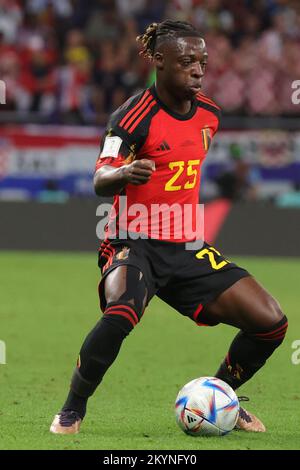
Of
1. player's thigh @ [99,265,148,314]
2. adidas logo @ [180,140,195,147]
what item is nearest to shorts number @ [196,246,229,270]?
player's thigh @ [99,265,148,314]

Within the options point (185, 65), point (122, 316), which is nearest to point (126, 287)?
point (122, 316)

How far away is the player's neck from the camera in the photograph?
641 centimetres

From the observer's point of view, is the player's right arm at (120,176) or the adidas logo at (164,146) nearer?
the player's right arm at (120,176)

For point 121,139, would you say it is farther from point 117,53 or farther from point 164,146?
point 117,53

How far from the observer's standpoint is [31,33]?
1859 centimetres

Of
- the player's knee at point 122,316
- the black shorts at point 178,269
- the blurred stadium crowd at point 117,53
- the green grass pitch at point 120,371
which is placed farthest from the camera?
the blurred stadium crowd at point 117,53

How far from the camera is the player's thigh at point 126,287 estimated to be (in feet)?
19.6

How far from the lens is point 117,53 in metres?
17.9

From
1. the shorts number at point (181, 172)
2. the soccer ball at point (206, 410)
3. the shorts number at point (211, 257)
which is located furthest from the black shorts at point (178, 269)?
the soccer ball at point (206, 410)

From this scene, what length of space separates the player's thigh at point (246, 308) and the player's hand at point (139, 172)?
3.33ft

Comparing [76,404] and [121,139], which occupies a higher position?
[121,139]

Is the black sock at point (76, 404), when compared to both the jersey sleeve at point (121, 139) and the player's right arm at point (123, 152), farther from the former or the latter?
the jersey sleeve at point (121, 139)

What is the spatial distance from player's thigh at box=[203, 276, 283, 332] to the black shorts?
0.04 meters

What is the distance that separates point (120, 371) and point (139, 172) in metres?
3.30
